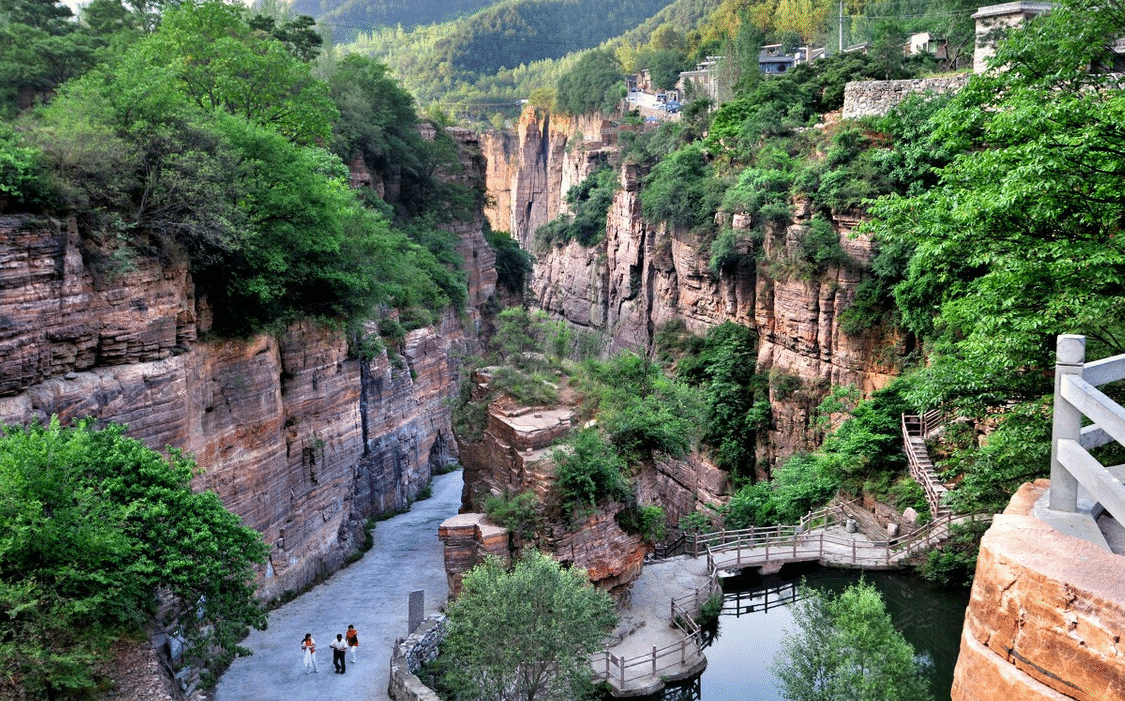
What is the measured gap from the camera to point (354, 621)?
2106 centimetres


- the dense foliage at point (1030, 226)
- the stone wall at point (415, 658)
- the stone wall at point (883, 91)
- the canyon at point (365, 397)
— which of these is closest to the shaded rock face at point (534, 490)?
the canyon at point (365, 397)

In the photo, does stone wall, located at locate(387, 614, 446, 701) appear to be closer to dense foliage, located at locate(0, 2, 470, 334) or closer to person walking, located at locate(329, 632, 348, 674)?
person walking, located at locate(329, 632, 348, 674)

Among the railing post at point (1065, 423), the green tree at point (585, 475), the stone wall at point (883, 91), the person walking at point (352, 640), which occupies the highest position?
the stone wall at point (883, 91)

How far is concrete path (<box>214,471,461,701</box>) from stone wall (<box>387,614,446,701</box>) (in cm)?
52

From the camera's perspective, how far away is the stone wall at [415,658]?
1645 centimetres

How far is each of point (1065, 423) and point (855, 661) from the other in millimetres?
11803

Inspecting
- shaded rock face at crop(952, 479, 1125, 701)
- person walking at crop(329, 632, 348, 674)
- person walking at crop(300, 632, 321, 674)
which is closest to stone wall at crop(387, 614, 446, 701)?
person walking at crop(329, 632, 348, 674)

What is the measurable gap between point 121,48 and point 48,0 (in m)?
7.45

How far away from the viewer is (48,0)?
33.8 meters

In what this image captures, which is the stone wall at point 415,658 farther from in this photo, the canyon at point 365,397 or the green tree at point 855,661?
the green tree at point 855,661

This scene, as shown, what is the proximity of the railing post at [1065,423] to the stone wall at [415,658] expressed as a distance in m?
13.1

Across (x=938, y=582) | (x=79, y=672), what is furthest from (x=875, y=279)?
(x=79, y=672)

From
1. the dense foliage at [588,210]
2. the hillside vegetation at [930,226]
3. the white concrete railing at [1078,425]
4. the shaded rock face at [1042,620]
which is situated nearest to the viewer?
the shaded rock face at [1042,620]

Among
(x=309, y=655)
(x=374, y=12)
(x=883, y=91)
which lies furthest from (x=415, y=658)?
(x=374, y=12)
